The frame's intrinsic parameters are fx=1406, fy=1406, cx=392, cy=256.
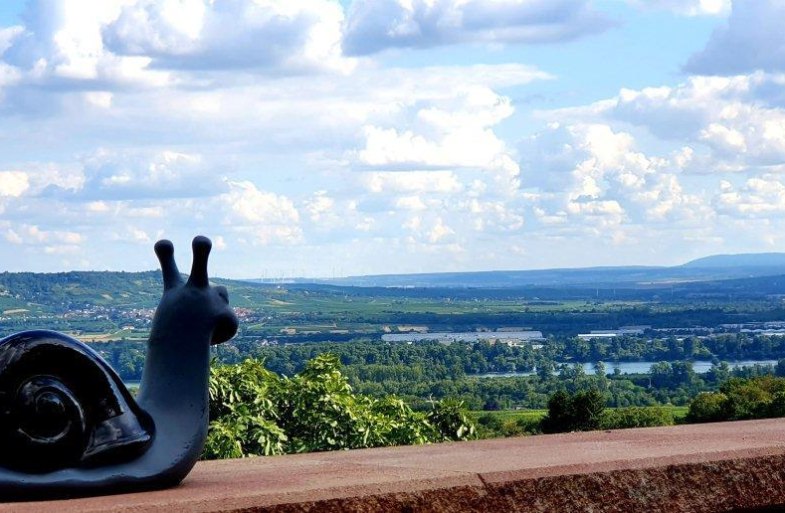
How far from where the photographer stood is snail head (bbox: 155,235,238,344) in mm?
7020

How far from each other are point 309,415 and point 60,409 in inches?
387

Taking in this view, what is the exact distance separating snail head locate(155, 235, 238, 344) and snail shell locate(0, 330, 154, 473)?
0.56 metres

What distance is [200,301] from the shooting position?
23.1ft

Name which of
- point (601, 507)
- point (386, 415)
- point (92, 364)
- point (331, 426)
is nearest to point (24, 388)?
point (92, 364)

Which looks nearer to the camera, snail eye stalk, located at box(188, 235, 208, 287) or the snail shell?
the snail shell

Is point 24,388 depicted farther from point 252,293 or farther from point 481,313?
point 481,313

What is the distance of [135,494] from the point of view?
6.25 metres

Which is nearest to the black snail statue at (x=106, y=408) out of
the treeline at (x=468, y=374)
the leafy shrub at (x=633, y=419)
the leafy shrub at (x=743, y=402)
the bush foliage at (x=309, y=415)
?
the bush foliage at (x=309, y=415)

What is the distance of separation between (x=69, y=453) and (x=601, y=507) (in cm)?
239

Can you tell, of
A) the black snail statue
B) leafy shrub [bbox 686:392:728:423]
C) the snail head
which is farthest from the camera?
leafy shrub [bbox 686:392:728:423]

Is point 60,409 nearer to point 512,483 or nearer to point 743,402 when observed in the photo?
point 512,483

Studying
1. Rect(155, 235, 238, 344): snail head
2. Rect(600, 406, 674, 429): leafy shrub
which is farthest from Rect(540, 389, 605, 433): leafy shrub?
Rect(155, 235, 238, 344): snail head

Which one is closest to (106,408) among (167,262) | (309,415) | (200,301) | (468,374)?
(200,301)

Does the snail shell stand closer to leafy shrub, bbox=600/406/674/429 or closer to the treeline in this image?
leafy shrub, bbox=600/406/674/429
